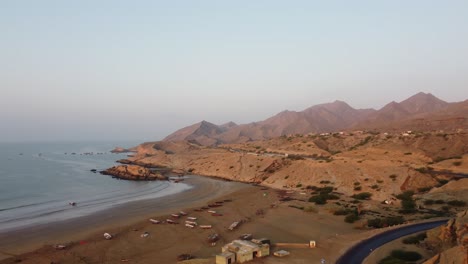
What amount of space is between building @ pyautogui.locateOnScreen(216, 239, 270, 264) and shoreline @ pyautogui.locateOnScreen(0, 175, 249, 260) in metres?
18.4

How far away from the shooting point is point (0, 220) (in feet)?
162

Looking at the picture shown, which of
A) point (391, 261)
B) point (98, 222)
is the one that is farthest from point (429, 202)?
point (98, 222)

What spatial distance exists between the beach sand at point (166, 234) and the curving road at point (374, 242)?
1038mm

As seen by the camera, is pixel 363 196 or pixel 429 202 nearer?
pixel 429 202

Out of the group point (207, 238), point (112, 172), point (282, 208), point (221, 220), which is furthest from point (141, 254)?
point (112, 172)

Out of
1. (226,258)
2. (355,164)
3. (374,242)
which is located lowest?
(374,242)

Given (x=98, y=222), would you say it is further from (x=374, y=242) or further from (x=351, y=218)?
(x=374, y=242)

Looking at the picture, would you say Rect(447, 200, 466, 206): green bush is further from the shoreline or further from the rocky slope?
the shoreline

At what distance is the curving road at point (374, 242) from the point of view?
97.7 ft

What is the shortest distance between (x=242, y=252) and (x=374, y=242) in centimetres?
1340

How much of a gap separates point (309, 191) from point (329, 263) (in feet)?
134

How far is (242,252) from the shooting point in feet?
96.3

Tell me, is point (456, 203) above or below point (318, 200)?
above

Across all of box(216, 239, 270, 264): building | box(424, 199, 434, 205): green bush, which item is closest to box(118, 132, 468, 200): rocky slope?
box(424, 199, 434, 205): green bush
